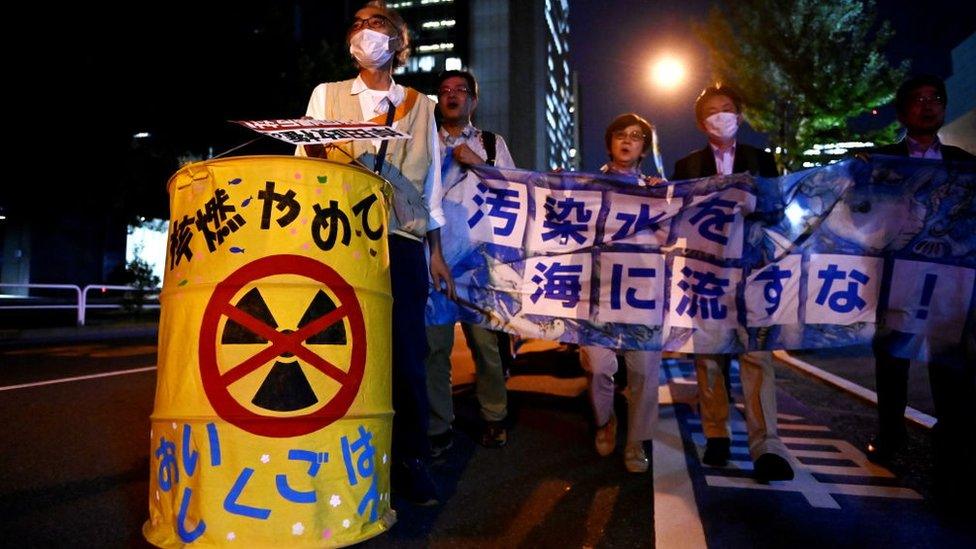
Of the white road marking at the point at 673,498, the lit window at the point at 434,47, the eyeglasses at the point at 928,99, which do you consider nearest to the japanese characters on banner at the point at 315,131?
the white road marking at the point at 673,498

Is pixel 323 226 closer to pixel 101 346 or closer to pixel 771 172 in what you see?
pixel 771 172

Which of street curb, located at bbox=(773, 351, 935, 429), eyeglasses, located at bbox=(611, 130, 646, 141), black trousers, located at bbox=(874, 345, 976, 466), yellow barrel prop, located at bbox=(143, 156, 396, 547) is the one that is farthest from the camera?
street curb, located at bbox=(773, 351, 935, 429)

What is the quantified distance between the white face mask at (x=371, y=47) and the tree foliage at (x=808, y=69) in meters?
18.9

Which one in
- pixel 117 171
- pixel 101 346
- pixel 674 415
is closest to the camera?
pixel 674 415

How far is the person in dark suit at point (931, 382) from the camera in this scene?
11.4 feet

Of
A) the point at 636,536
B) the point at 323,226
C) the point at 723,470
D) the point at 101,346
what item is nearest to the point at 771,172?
the point at 723,470

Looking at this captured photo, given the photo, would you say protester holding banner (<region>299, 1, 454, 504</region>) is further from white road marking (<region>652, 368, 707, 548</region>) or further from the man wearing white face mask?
the man wearing white face mask

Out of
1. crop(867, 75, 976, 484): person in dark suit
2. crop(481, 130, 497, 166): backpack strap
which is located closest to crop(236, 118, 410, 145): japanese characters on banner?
crop(481, 130, 497, 166): backpack strap

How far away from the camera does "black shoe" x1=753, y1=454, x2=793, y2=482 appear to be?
11.7 feet

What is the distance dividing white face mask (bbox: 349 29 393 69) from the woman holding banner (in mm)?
1872

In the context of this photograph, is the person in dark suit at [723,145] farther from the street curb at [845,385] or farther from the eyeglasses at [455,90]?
the street curb at [845,385]

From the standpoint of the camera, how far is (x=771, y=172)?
4340mm

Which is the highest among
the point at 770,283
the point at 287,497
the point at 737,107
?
the point at 737,107

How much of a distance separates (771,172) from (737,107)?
1.54 ft
